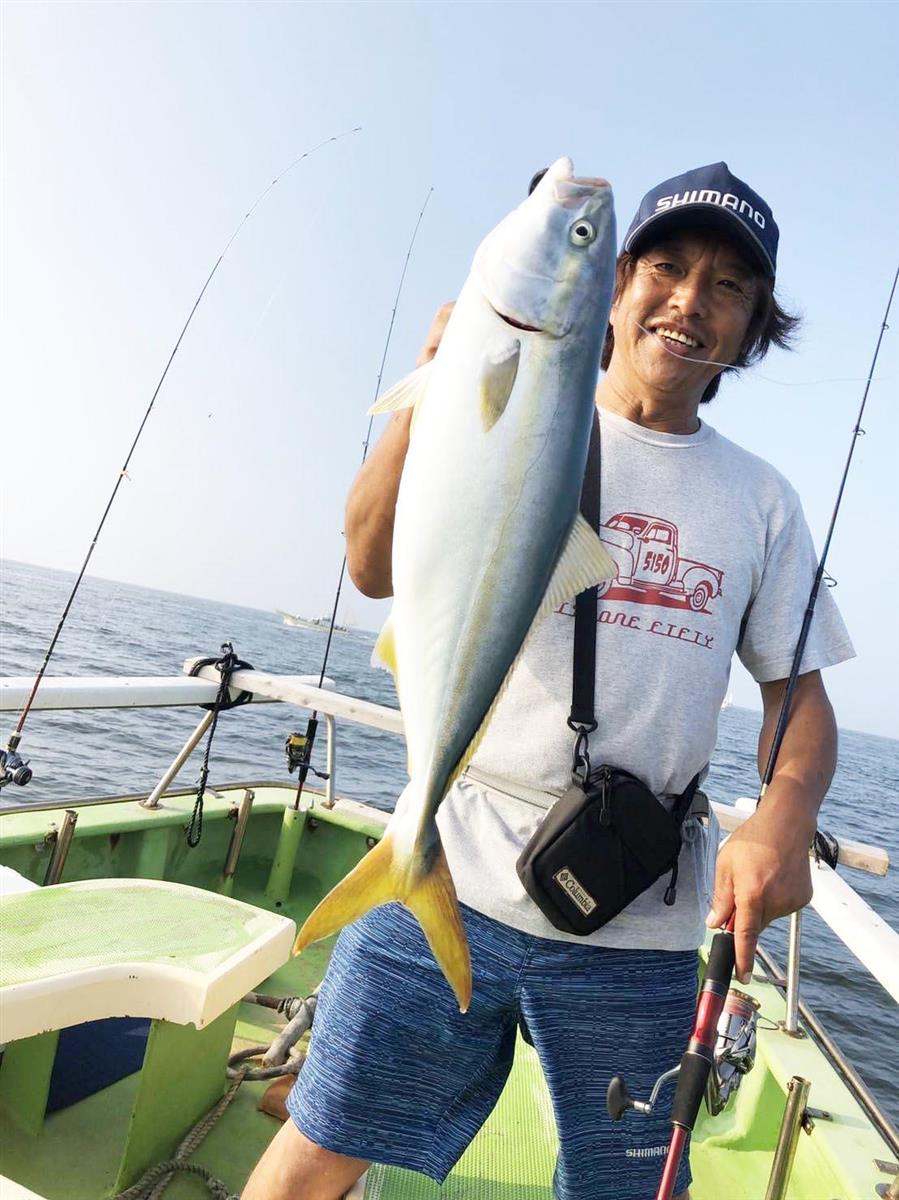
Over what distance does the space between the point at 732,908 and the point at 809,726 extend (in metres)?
0.57

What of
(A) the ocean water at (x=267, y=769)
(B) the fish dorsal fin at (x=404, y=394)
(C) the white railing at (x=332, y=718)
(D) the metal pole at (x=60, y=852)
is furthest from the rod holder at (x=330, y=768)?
(B) the fish dorsal fin at (x=404, y=394)

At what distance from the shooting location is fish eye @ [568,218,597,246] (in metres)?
1.52

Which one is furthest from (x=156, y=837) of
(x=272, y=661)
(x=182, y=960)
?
(x=272, y=661)

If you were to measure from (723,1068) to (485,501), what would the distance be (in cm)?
171

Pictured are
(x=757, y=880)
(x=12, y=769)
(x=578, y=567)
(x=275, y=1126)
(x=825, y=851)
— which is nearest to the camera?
(x=578, y=567)

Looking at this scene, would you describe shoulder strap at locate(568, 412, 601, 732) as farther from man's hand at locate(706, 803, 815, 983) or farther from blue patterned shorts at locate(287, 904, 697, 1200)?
blue patterned shorts at locate(287, 904, 697, 1200)

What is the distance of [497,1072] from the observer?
1.98m

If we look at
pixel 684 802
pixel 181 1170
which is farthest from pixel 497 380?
pixel 181 1170

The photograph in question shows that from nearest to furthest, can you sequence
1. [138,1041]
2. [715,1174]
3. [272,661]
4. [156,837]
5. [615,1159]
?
[615,1159]
[715,1174]
[138,1041]
[156,837]
[272,661]

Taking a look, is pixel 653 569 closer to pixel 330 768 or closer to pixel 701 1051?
pixel 701 1051

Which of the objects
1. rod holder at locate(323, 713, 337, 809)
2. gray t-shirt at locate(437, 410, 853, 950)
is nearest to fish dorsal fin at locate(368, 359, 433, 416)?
gray t-shirt at locate(437, 410, 853, 950)

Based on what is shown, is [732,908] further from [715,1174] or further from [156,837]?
[156,837]

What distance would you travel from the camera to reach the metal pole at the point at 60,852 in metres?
3.95

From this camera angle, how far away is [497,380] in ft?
4.72
